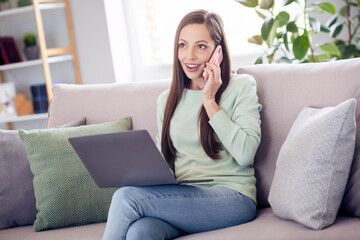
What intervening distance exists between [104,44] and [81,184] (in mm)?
1980

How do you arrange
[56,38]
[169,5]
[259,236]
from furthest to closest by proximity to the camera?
[56,38] → [169,5] → [259,236]

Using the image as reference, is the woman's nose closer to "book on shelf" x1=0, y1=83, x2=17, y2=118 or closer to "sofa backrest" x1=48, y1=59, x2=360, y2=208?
"sofa backrest" x1=48, y1=59, x2=360, y2=208

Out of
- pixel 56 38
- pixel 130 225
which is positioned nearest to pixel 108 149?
pixel 130 225

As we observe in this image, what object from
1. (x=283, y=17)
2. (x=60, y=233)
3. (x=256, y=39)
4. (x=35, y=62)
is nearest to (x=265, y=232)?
(x=60, y=233)

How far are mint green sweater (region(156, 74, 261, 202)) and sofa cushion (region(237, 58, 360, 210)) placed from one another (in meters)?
0.08

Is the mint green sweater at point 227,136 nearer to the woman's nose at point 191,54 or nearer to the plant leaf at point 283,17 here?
the woman's nose at point 191,54

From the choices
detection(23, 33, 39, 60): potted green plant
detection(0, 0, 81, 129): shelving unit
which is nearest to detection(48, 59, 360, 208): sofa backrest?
detection(0, 0, 81, 129): shelving unit

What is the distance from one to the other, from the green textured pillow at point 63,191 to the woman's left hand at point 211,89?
519 millimetres

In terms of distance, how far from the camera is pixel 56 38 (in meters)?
3.99

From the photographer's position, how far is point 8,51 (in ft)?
13.2

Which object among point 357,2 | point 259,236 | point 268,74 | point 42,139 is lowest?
point 259,236

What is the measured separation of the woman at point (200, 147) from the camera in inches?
62.1

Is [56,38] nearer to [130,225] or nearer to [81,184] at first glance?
[81,184]

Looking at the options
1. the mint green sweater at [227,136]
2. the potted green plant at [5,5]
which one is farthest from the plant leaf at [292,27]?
the potted green plant at [5,5]
